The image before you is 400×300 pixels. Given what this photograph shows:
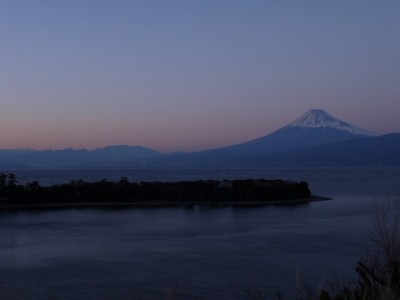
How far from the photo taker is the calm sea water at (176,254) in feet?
33.8

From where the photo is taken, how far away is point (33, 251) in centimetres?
1499

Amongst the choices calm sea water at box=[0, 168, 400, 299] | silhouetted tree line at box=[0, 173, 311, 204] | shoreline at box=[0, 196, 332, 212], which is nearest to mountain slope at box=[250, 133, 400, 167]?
silhouetted tree line at box=[0, 173, 311, 204]

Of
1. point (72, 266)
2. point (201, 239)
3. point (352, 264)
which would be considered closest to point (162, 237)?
point (201, 239)

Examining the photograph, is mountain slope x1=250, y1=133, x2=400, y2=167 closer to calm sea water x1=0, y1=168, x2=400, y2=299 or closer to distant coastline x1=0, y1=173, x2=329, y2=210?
distant coastline x1=0, y1=173, x2=329, y2=210

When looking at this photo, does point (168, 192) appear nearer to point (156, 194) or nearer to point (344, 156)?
point (156, 194)

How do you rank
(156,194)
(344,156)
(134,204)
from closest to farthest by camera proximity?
(134,204)
(156,194)
(344,156)

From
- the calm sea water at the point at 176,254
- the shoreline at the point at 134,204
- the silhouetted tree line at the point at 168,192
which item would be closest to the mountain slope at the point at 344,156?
the silhouetted tree line at the point at 168,192

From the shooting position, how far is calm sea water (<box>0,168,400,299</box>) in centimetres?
1031

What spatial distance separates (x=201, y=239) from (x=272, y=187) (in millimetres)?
18454

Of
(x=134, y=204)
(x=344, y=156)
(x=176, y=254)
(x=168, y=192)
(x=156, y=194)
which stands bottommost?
(x=176, y=254)

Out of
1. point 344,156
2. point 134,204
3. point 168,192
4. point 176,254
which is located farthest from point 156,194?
point 344,156

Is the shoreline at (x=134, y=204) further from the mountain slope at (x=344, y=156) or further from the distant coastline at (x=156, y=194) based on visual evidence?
the mountain slope at (x=344, y=156)

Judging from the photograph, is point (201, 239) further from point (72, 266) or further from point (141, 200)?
point (141, 200)

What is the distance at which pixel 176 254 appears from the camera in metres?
14.0
